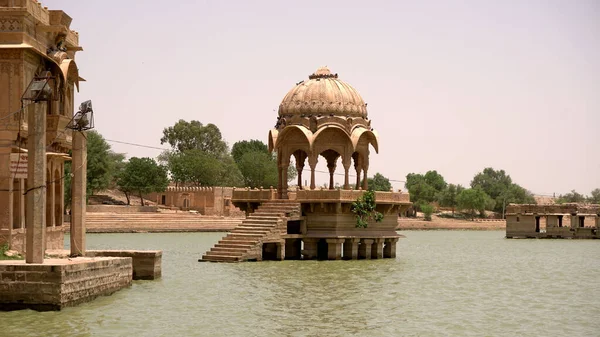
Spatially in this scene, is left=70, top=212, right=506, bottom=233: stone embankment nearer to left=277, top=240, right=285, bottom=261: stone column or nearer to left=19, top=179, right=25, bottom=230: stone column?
left=277, top=240, right=285, bottom=261: stone column

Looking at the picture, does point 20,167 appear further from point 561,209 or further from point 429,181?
point 429,181

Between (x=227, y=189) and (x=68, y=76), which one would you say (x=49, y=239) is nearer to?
(x=68, y=76)

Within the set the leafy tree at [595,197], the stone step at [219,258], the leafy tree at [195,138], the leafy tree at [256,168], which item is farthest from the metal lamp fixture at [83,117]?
the leafy tree at [595,197]

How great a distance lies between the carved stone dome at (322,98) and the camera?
3697 cm

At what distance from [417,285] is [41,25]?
13503 millimetres

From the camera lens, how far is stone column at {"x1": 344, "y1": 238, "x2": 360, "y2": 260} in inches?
1417

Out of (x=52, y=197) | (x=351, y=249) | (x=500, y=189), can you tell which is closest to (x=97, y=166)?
(x=351, y=249)

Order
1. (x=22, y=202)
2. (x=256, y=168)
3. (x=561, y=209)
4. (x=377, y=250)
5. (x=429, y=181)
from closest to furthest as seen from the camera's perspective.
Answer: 1. (x=22, y=202)
2. (x=377, y=250)
3. (x=561, y=209)
4. (x=256, y=168)
5. (x=429, y=181)

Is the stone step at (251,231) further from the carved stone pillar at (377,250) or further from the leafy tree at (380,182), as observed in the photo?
the leafy tree at (380,182)

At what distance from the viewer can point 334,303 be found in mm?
23047

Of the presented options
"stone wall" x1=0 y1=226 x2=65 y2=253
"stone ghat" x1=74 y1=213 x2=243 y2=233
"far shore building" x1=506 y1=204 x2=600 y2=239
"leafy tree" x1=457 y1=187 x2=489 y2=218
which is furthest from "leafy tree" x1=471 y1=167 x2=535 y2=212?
"stone wall" x1=0 y1=226 x2=65 y2=253

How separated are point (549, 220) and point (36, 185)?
56.2m

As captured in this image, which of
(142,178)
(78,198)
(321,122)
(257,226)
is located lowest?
(257,226)

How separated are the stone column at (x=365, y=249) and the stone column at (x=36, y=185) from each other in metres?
17.7
